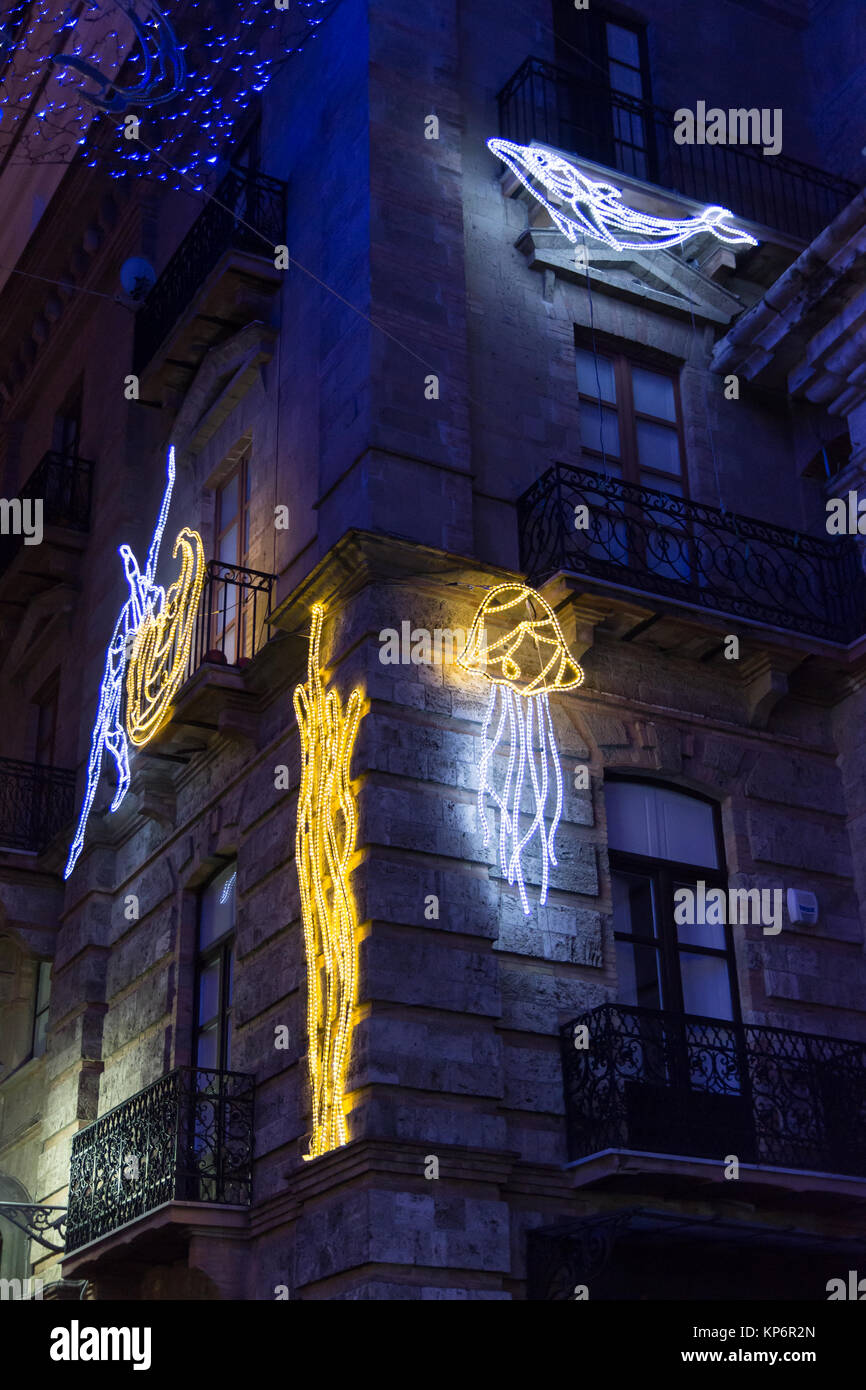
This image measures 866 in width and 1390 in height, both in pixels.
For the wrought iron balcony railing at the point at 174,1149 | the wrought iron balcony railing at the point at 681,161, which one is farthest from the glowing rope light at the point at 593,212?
the wrought iron balcony railing at the point at 174,1149

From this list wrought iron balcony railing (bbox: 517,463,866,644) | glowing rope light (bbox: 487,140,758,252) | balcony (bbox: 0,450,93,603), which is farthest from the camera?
balcony (bbox: 0,450,93,603)

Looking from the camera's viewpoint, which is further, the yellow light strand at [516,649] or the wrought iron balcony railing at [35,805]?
the wrought iron balcony railing at [35,805]

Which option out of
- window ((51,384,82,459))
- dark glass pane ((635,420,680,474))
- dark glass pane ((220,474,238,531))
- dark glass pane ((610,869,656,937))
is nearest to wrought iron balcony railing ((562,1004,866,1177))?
dark glass pane ((610,869,656,937))

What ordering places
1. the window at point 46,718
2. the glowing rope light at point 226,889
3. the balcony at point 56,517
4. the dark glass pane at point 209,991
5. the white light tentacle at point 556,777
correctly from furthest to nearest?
the window at point 46,718 → the balcony at point 56,517 → the glowing rope light at point 226,889 → the dark glass pane at point 209,991 → the white light tentacle at point 556,777

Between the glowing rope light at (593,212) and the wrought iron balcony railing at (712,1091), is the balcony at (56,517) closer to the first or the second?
the glowing rope light at (593,212)

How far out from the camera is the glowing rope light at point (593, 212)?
Result: 16.5 metres

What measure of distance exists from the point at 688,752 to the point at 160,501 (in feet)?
25.7

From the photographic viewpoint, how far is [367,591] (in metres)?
13.9

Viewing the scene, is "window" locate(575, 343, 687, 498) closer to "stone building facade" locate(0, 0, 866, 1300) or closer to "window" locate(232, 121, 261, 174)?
"stone building facade" locate(0, 0, 866, 1300)

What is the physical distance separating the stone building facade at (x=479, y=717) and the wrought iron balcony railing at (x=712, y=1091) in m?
0.04

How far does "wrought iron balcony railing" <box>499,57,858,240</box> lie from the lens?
18.1m

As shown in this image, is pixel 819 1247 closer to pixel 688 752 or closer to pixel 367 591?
pixel 688 752

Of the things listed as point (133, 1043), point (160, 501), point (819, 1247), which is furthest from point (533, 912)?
point (160, 501)

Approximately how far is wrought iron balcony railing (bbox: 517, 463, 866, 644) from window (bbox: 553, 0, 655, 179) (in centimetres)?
432
